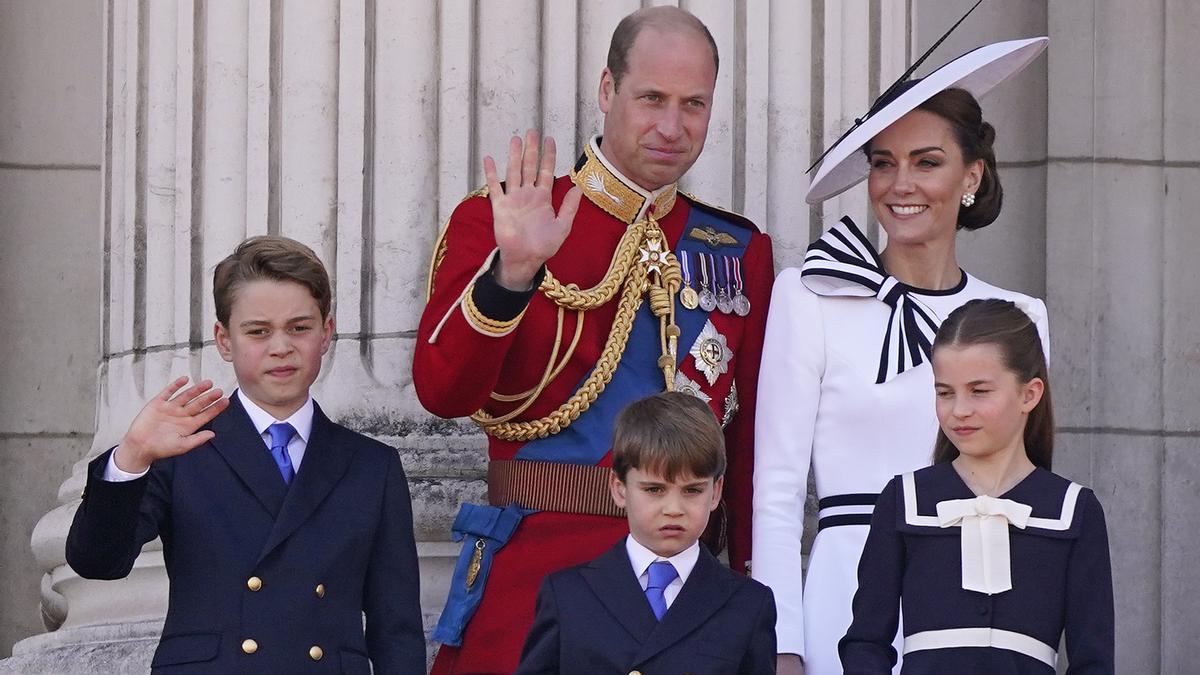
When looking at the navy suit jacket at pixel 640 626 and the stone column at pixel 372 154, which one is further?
the stone column at pixel 372 154

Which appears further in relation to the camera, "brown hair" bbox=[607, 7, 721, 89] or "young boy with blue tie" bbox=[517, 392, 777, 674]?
"brown hair" bbox=[607, 7, 721, 89]

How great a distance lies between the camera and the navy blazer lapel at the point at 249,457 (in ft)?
13.7

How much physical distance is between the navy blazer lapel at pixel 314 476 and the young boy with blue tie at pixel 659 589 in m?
0.50

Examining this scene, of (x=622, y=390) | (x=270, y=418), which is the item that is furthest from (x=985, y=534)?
(x=270, y=418)

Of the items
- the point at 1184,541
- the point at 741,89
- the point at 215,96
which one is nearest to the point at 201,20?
the point at 215,96

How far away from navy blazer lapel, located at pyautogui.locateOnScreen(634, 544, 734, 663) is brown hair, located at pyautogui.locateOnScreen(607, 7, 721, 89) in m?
1.18

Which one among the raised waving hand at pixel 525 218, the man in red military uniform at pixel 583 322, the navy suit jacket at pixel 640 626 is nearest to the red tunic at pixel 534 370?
the man in red military uniform at pixel 583 322

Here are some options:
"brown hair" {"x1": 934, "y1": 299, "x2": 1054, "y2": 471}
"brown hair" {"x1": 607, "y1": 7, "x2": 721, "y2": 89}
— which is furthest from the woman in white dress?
"brown hair" {"x1": 607, "y1": 7, "x2": 721, "y2": 89}

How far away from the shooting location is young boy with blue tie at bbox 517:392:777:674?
3922mm

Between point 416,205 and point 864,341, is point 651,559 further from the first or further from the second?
point 416,205

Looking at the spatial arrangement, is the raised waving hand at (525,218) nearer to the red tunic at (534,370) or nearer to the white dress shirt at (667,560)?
the red tunic at (534,370)

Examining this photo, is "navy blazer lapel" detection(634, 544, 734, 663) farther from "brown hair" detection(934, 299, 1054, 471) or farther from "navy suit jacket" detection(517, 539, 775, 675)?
"brown hair" detection(934, 299, 1054, 471)

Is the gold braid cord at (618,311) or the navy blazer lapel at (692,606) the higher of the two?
the gold braid cord at (618,311)

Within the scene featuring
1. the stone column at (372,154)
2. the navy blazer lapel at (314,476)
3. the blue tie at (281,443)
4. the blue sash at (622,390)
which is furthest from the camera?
the stone column at (372,154)
